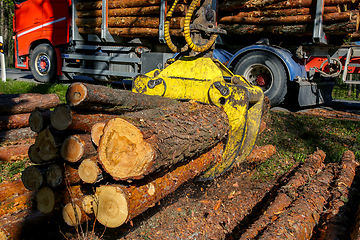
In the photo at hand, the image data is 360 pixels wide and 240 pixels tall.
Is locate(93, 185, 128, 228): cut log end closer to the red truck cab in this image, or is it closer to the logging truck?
the logging truck

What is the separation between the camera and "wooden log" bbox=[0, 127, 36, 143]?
14.3ft

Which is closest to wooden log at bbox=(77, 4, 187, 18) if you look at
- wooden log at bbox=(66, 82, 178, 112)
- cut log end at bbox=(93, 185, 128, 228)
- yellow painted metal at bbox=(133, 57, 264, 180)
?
yellow painted metal at bbox=(133, 57, 264, 180)

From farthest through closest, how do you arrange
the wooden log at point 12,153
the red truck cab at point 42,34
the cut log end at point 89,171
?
the red truck cab at point 42,34 < the wooden log at point 12,153 < the cut log end at point 89,171

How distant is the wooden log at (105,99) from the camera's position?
2504 mm

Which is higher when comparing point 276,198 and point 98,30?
point 98,30

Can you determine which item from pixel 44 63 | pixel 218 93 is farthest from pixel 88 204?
pixel 44 63

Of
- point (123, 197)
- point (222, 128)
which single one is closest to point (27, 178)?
point (123, 197)

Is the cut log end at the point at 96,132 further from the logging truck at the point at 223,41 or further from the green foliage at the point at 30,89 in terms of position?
the green foliage at the point at 30,89

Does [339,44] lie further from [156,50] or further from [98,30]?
[98,30]

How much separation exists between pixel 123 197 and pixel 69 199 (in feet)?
2.38

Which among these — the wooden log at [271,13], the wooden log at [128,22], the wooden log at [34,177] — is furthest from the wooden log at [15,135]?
the wooden log at [271,13]

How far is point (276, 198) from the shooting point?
3.24 meters

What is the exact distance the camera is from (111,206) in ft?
7.16

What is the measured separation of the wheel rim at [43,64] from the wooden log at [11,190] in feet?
26.3
